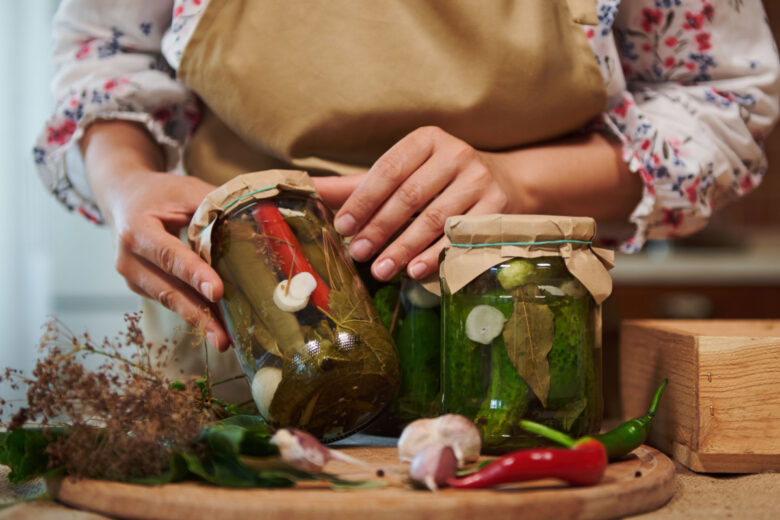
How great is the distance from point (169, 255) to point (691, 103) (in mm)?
676

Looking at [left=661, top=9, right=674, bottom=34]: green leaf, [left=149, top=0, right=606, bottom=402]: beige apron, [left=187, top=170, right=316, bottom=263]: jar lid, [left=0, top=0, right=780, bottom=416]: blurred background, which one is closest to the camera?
[left=187, top=170, right=316, bottom=263]: jar lid

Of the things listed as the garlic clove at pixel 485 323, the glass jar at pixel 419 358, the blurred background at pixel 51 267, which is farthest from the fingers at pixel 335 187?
the blurred background at pixel 51 267

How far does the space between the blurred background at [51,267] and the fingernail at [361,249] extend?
6.33 feet

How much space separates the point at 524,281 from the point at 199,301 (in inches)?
14.0

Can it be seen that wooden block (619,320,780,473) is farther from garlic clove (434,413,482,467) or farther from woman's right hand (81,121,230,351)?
woman's right hand (81,121,230,351)

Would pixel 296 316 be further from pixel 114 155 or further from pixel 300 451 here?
pixel 114 155

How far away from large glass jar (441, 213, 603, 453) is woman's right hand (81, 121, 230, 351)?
24cm

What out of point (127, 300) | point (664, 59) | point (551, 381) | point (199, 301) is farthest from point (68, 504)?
point (127, 300)

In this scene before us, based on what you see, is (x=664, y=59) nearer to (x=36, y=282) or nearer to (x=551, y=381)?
(x=551, y=381)

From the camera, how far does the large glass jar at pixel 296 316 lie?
70 centimetres

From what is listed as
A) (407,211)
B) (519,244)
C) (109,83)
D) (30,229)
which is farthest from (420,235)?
(30,229)

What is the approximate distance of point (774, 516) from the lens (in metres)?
0.60

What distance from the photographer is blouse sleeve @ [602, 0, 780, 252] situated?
3.27 feet

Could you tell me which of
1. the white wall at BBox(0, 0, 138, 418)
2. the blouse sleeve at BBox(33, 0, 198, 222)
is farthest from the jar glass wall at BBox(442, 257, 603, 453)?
the white wall at BBox(0, 0, 138, 418)
